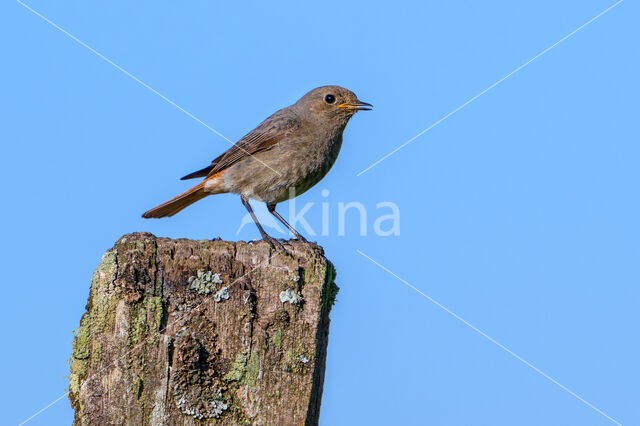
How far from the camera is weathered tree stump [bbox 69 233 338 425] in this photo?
13.2 ft

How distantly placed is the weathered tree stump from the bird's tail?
4623mm

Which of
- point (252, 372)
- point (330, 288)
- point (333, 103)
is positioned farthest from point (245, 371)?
point (333, 103)

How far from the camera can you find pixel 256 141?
8.95m

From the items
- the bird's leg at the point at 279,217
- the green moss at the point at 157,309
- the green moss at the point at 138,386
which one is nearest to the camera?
the green moss at the point at 138,386

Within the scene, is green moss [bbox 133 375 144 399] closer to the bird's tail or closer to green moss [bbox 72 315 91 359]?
green moss [bbox 72 315 91 359]

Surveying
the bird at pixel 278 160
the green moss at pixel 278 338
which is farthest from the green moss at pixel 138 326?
the bird at pixel 278 160

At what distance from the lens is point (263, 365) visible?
409 cm

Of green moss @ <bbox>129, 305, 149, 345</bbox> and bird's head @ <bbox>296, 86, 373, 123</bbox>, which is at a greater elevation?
bird's head @ <bbox>296, 86, 373, 123</bbox>

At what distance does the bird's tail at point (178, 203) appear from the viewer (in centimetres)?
892

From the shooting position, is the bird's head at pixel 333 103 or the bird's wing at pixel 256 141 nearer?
the bird's wing at pixel 256 141

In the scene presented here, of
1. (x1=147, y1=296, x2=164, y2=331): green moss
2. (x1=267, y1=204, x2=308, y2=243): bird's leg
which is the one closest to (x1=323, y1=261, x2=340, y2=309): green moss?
(x1=147, y1=296, x2=164, y2=331): green moss

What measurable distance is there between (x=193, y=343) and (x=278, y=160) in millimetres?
4853

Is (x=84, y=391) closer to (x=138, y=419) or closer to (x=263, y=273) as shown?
(x=138, y=419)

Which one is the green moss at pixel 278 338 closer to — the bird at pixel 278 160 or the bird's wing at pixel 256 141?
the bird at pixel 278 160
